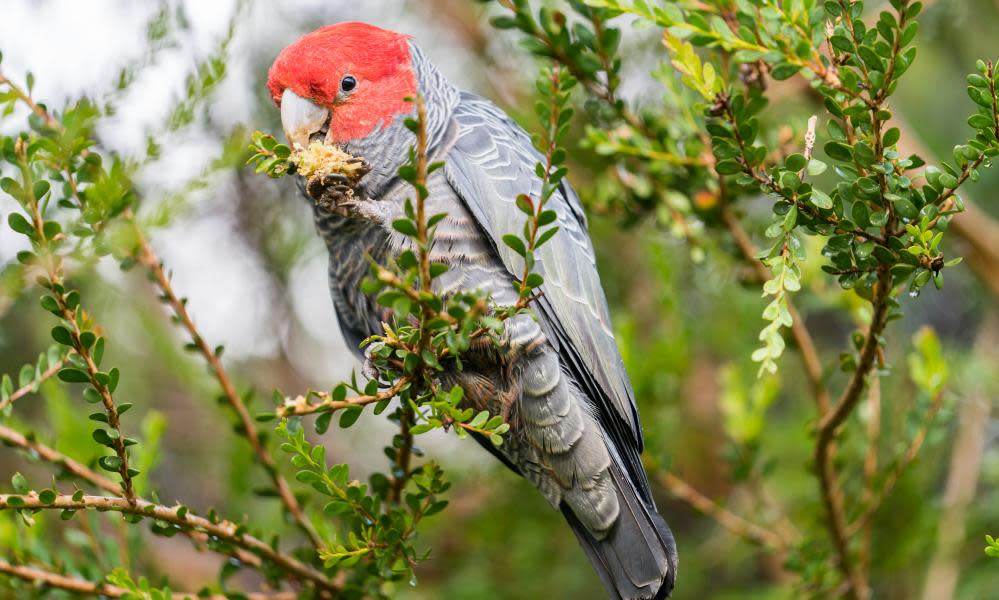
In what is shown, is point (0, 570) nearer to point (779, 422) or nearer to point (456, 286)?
point (456, 286)

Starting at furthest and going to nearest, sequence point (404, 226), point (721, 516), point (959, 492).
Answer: point (959, 492)
point (721, 516)
point (404, 226)

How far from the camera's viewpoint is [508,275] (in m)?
1.77

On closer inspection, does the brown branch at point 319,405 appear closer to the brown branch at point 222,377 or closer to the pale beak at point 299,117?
the brown branch at point 222,377

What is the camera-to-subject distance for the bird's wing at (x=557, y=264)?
1767 mm

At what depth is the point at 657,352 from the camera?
2.35 m

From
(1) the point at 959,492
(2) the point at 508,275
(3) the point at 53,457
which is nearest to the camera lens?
(3) the point at 53,457

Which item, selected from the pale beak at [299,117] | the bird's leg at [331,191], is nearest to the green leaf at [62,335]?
the bird's leg at [331,191]

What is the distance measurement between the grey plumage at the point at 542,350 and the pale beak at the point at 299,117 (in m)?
0.10

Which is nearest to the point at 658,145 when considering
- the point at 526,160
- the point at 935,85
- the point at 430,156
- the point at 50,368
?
the point at 526,160

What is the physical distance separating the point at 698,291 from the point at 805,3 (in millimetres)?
2081

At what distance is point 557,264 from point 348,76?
0.62m

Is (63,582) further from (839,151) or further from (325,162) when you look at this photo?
(839,151)

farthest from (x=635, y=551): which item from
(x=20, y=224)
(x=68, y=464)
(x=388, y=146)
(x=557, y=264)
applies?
(x=20, y=224)

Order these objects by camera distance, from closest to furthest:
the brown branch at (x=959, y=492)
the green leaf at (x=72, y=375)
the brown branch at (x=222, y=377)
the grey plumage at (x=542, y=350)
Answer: the green leaf at (x=72, y=375) < the brown branch at (x=222, y=377) < the grey plumage at (x=542, y=350) < the brown branch at (x=959, y=492)
